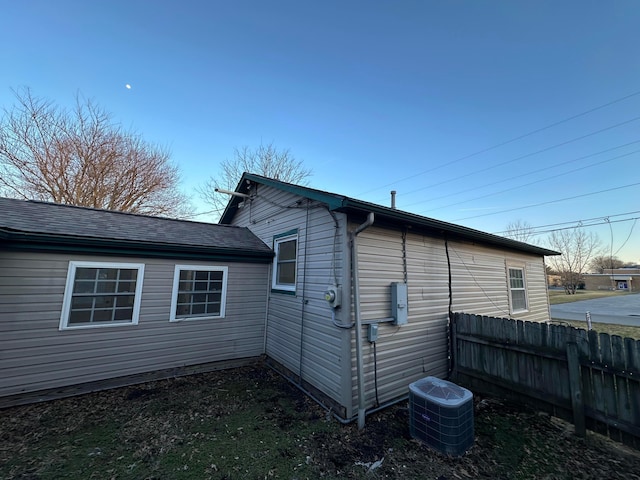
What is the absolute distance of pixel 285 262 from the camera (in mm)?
6039

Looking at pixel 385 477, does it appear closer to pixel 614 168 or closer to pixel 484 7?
pixel 484 7

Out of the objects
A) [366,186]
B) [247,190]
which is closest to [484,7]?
[247,190]

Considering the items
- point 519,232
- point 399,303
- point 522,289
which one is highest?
point 519,232

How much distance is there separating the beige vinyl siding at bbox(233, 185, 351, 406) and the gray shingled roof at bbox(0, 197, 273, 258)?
1333 mm

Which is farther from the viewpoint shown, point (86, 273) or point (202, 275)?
point (202, 275)

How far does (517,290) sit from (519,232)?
27.0 m

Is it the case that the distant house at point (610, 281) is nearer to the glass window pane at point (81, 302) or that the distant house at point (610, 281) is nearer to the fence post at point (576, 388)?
the fence post at point (576, 388)

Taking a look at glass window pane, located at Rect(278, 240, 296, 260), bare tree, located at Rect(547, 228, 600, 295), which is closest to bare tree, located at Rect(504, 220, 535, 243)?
bare tree, located at Rect(547, 228, 600, 295)

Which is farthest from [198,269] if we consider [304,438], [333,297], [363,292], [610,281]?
[610,281]

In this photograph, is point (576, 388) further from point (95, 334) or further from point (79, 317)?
point (79, 317)

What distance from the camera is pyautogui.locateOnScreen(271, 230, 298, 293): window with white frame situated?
18.5 ft

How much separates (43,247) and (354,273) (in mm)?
5383

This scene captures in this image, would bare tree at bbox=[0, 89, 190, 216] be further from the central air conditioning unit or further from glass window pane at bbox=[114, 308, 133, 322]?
the central air conditioning unit

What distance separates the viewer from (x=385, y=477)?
2674mm
